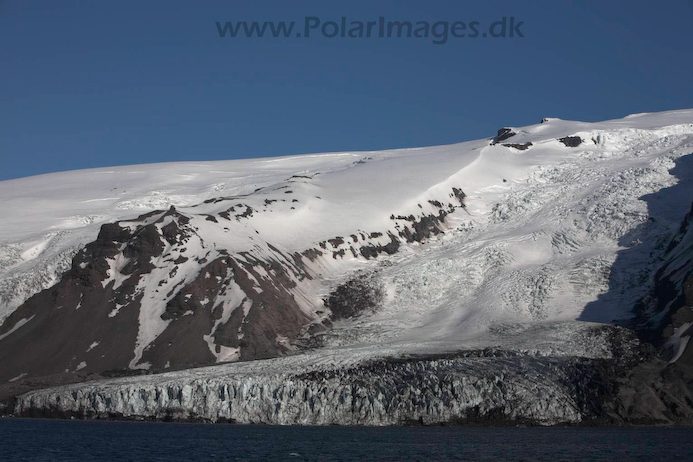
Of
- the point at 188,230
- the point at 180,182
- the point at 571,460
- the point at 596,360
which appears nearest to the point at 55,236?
the point at 188,230

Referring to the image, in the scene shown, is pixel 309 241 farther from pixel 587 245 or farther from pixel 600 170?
pixel 600 170

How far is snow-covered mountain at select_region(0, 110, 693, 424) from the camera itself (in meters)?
70.4

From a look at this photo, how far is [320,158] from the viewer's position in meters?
188

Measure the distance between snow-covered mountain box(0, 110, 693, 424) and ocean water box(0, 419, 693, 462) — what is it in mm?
4318

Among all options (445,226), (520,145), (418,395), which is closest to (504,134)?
(520,145)

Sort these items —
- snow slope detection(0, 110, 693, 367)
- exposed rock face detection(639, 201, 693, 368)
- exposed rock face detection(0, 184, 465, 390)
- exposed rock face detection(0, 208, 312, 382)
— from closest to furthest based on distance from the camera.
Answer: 1. exposed rock face detection(639, 201, 693, 368)
2. exposed rock face detection(0, 184, 465, 390)
3. exposed rock face detection(0, 208, 312, 382)
4. snow slope detection(0, 110, 693, 367)

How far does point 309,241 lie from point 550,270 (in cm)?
3031

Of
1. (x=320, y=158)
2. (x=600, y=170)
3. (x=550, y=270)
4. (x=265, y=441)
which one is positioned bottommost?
(x=265, y=441)

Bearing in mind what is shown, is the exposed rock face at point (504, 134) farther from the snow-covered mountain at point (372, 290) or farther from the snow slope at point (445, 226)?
the snow-covered mountain at point (372, 290)

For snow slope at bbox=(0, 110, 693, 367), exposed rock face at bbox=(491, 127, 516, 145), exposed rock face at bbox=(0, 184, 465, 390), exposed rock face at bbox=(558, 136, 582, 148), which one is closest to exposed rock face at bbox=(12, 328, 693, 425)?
snow slope at bbox=(0, 110, 693, 367)

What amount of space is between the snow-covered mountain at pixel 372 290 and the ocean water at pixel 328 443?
4.32 meters

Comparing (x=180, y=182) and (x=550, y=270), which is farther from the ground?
(x=180, y=182)

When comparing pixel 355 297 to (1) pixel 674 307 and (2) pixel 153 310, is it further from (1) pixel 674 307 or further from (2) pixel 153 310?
(1) pixel 674 307

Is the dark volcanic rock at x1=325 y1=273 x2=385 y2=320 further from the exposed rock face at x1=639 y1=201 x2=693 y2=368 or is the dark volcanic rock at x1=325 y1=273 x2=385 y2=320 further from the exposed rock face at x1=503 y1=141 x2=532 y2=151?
the exposed rock face at x1=503 y1=141 x2=532 y2=151
